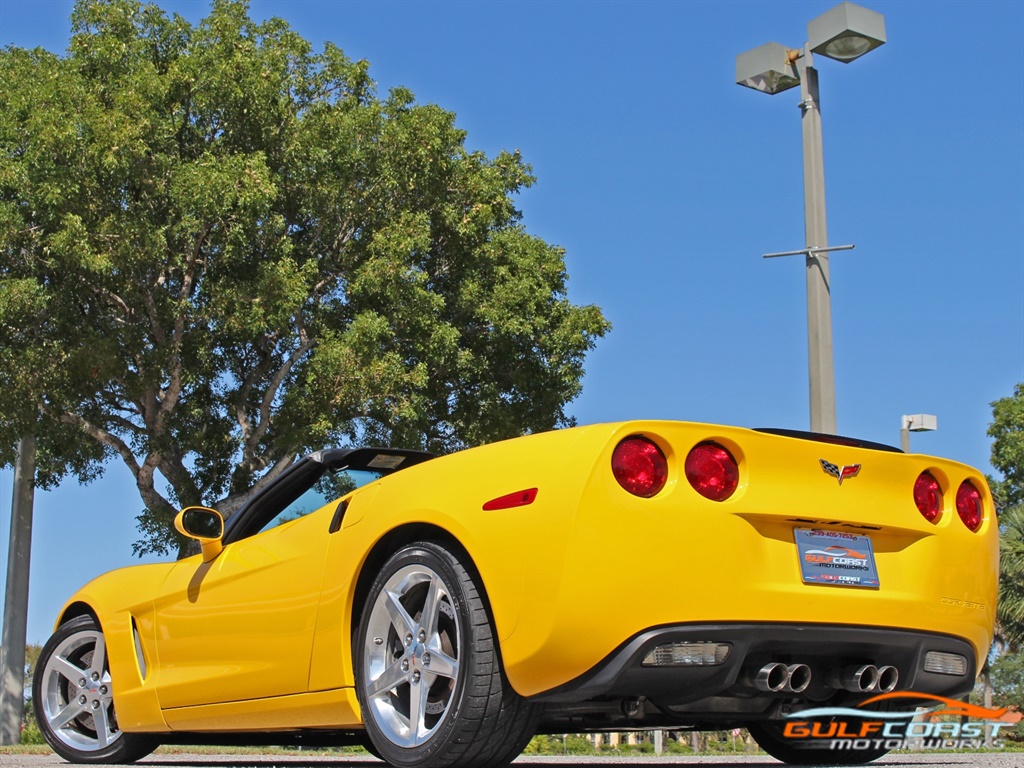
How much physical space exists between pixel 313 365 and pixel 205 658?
42.4 ft

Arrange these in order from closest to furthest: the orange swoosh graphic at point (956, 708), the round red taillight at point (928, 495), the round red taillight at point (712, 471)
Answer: the round red taillight at point (712, 471)
the orange swoosh graphic at point (956, 708)
the round red taillight at point (928, 495)

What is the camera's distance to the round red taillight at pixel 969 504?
4566 mm

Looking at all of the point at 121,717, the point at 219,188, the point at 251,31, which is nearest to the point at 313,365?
the point at 219,188

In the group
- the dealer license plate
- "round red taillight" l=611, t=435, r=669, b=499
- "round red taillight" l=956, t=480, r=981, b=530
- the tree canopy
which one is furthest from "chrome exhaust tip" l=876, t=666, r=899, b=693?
the tree canopy

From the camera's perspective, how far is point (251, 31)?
1994cm

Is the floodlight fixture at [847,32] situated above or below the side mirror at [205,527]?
above

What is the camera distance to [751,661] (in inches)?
155

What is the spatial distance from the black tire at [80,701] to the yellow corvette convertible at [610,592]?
50.6 inches

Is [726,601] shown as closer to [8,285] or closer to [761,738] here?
[761,738]

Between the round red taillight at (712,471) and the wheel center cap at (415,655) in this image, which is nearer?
the round red taillight at (712,471)

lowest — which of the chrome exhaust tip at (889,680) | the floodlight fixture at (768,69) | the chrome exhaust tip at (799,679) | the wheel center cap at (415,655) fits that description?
the chrome exhaust tip at (889,680)

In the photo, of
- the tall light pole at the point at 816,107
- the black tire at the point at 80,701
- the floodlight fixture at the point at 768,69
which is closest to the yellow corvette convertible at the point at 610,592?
the black tire at the point at 80,701

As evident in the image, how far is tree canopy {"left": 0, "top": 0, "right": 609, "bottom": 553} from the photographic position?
1725 centimetres

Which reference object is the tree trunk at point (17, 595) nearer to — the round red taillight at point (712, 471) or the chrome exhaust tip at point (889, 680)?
the round red taillight at point (712, 471)
